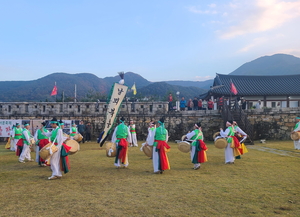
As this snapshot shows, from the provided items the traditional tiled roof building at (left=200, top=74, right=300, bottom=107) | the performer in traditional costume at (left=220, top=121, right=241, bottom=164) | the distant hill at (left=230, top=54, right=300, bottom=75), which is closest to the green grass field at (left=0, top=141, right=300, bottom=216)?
the performer in traditional costume at (left=220, top=121, right=241, bottom=164)

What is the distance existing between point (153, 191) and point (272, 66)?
118 m

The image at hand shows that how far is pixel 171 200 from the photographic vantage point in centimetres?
494

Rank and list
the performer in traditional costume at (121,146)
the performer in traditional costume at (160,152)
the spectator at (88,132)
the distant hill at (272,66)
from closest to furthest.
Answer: the performer in traditional costume at (160,152) → the performer in traditional costume at (121,146) → the spectator at (88,132) → the distant hill at (272,66)

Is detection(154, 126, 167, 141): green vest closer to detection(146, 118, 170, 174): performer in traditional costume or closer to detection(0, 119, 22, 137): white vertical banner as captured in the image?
detection(146, 118, 170, 174): performer in traditional costume

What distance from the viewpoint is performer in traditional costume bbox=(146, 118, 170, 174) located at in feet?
24.3

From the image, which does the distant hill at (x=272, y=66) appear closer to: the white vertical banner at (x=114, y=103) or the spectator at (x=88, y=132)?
the spectator at (x=88, y=132)

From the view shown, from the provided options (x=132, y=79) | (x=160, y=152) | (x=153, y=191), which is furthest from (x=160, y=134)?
(x=132, y=79)

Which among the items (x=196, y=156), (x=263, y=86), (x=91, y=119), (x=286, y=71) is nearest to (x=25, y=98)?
(x=91, y=119)

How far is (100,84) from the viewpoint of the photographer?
351 ft

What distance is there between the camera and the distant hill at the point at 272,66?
100238mm

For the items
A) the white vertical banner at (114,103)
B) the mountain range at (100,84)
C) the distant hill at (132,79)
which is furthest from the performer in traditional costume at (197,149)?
the distant hill at (132,79)

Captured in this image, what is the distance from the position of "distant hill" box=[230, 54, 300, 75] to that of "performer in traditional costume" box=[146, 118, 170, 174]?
333 ft

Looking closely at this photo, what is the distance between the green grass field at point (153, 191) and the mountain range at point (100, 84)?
58.0 meters

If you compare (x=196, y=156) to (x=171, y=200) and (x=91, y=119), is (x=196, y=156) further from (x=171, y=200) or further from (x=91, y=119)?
(x=91, y=119)
